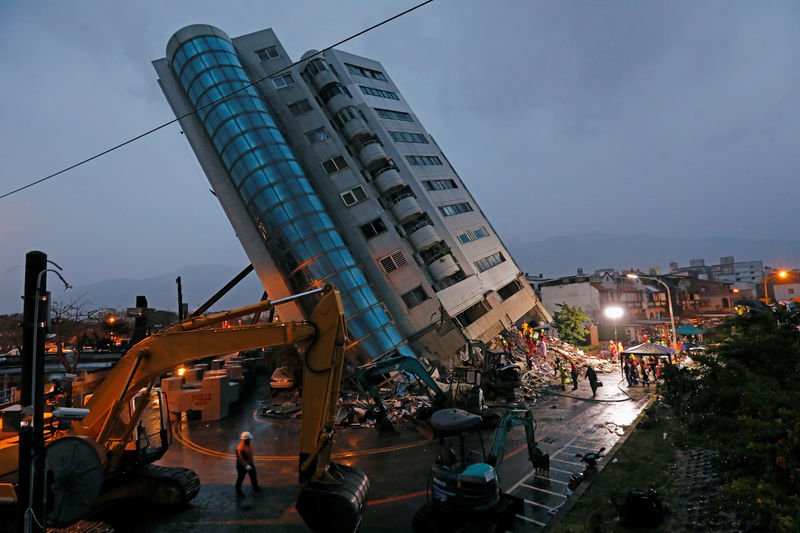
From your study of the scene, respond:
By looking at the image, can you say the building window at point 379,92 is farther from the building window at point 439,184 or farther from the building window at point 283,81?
the building window at point 439,184

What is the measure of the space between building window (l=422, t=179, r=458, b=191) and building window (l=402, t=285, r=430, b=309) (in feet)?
39.9

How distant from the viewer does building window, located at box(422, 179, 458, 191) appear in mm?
38616

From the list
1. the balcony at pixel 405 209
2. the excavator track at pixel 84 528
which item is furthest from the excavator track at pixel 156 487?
the balcony at pixel 405 209

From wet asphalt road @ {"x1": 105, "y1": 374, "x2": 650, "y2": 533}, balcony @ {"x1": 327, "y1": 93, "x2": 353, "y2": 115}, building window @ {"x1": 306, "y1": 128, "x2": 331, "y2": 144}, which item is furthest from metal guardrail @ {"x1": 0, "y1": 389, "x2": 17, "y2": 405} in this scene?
balcony @ {"x1": 327, "y1": 93, "x2": 353, "y2": 115}

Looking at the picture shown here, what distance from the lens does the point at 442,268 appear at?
105 ft

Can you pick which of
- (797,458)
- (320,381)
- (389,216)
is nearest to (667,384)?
(797,458)

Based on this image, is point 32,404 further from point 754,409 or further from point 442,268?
point 442,268

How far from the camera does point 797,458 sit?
519 centimetres

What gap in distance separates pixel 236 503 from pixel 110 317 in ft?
128

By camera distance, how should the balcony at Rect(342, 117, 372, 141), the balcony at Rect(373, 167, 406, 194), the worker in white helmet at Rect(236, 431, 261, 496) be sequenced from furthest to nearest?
the balcony at Rect(342, 117, 372, 141) < the balcony at Rect(373, 167, 406, 194) < the worker in white helmet at Rect(236, 431, 261, 496)

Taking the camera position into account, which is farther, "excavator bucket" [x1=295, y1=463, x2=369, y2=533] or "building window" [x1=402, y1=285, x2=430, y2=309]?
"building window" [x1=402, y1=285, x2=430, y2=309]

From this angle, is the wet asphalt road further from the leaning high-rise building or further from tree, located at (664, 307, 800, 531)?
the leaning high-rise building

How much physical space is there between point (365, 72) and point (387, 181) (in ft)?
61.2

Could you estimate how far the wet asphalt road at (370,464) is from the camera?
30.0 feet
